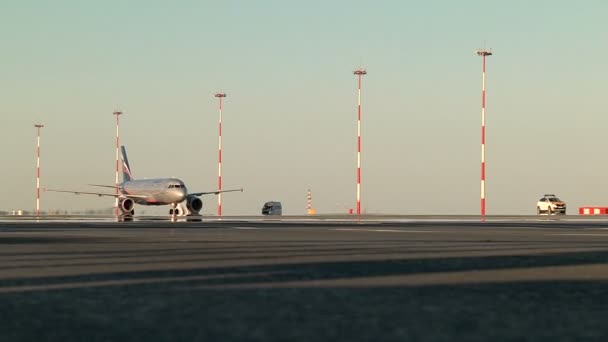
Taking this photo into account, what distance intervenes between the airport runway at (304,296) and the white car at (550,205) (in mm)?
82209

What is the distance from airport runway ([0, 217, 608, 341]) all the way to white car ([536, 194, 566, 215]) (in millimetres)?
82209

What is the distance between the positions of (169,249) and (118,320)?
1586 centimetres

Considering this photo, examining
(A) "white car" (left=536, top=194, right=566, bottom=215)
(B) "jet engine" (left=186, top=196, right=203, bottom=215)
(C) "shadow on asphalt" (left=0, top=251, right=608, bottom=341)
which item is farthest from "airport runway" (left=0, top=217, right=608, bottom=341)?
(A) "white car" (left=536, top=194, right=566, bottom=215)

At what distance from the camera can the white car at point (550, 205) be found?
104 metres

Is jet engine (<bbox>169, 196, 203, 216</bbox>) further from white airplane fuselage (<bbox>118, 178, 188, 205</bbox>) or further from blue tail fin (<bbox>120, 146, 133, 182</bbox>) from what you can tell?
blue tail fin (<bbox>120, 146, 133, 182</bbox>)

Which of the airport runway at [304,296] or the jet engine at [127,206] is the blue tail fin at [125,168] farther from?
the airport runway at [304,296]

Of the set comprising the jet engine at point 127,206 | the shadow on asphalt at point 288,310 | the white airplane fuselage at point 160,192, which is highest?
the white airplane fuselage at point 160,192

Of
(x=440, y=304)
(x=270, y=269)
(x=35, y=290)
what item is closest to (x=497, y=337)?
(x=440, y=304)

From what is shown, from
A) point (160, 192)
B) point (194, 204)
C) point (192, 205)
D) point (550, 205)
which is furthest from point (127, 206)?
point (550, 205)

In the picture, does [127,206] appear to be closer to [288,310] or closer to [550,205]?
[550,205]

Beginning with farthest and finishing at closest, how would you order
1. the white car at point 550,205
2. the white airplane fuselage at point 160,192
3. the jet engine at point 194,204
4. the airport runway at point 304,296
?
1. the white car at point 550,205
2. the jet engine at point 194,204
3. the white airplane fuselage at point 160,192
4. the airport runway at point 304,296

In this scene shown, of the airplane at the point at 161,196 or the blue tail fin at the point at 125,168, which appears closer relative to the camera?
the airplane at the point at 161,196

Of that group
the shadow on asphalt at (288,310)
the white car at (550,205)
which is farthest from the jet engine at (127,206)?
the shadow on asphalt at (288,310)

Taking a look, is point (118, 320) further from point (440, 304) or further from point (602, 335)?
point (602, 335)
